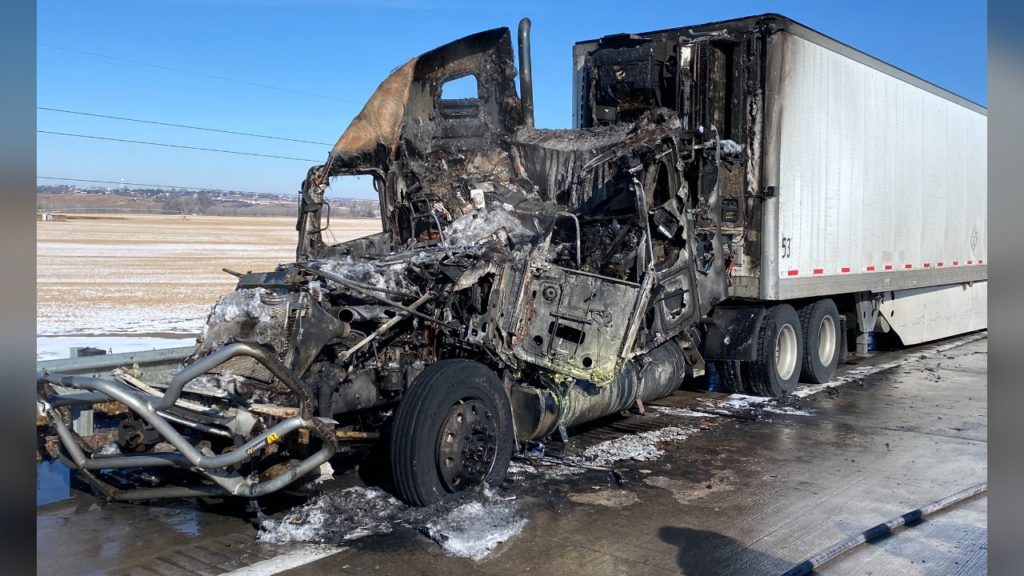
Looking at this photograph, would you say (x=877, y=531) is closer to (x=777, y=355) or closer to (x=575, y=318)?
(x=575, y=318)

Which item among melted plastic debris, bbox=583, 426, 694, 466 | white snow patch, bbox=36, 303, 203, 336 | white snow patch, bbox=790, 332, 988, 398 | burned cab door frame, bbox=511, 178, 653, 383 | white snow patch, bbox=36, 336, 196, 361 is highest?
burned cab door frame, bbox=511, 178, 653, 383

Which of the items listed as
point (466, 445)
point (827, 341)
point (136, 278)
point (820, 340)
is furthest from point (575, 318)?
point (136, 278)

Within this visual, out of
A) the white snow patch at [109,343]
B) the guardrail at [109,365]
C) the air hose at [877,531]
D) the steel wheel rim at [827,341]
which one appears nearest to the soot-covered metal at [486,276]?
the guardrail at [109,365]

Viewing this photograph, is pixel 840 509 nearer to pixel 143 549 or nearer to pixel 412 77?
pixel 143 549

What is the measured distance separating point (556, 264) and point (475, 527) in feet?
7.66

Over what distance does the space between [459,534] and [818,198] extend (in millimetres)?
6676

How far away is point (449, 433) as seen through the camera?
18.4ft

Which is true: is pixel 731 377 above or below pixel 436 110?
below

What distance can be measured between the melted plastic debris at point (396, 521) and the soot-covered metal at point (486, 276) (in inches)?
6.1

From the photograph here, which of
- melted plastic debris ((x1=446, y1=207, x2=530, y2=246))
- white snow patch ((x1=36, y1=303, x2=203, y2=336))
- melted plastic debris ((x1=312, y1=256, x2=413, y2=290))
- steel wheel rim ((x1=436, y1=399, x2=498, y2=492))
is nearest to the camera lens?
steel wheel rim ((x1=436, y1=399, x2=498, y2=492))

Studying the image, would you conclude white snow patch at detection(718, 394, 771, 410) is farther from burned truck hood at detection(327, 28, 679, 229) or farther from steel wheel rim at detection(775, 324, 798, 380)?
burned truck hood at detection(327, 28, 679, 229)

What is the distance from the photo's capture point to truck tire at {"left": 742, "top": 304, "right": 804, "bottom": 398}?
957cm

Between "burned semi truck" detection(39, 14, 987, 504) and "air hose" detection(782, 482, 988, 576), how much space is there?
2.07 meters

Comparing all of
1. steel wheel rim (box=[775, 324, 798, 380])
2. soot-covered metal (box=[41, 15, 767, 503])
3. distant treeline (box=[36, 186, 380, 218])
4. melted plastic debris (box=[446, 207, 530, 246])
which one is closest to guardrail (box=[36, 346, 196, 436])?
soot-covered metal (box=[41, 15, 767, 503])
